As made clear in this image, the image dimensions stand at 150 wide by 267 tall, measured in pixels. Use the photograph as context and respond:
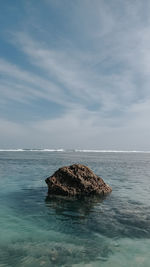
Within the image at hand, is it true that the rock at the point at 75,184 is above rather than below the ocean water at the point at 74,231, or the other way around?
above

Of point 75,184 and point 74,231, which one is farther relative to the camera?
point 75,184

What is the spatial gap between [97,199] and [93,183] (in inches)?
56.7

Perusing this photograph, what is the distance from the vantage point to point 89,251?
6.42m

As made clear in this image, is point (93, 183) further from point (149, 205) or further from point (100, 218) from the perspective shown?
point (100, 218)

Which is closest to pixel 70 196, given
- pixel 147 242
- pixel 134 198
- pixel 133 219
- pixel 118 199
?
pixel 118 199

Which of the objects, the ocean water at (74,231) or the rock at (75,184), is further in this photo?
the rock at (75,184)

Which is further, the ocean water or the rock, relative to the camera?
the rock

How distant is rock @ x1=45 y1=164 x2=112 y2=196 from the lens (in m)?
14.1

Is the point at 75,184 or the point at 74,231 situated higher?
the point at 75,184

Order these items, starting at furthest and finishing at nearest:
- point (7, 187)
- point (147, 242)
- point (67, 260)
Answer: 1. point (7, 187)
2. point (147, 242)
3. point (67, 260)

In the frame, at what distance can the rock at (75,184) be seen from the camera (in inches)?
556

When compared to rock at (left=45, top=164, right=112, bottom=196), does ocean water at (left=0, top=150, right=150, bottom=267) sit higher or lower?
lower

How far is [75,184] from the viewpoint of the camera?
14.3 metres

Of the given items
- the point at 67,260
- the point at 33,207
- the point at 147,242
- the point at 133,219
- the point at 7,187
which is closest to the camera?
the point at 67,260
